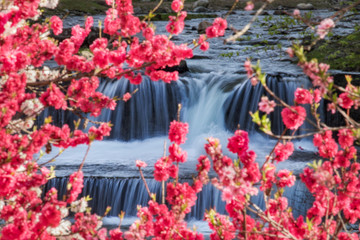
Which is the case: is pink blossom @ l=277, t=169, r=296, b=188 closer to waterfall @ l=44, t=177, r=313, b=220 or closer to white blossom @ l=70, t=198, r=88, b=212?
white blossom @ l=70, t=198, r=88, b=212

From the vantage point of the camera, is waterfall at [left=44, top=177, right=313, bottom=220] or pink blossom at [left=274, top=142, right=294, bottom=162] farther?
waterfall at [left=44, top=177, right=313, bottom=220]

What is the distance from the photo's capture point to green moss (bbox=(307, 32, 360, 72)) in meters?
10.4

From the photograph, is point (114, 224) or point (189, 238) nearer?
point (189, 238)

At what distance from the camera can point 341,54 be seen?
11203mm

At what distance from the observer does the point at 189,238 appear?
10.6ft

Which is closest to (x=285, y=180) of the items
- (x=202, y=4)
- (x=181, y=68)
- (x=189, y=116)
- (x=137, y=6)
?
(x=189, y=116)

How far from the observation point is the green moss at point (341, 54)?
10.4m

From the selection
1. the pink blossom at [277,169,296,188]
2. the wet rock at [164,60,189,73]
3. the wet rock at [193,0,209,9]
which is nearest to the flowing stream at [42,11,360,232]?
the wet rock at [164,60,189,73]

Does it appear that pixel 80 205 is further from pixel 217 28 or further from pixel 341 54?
pixel 341 54

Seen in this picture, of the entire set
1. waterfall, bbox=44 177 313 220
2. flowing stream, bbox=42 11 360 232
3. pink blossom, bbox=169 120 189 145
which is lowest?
waterfall, bbox=44 177 313 220

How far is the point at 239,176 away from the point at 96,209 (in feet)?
15.8

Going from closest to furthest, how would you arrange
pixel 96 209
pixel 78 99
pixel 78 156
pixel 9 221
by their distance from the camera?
pixel 9 221 < pixel 78 99 < pixel 96 209 < pixel 78 156

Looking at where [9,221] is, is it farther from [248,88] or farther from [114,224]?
[248,88]

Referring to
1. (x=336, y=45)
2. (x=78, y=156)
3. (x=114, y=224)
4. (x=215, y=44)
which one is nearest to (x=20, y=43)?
(x=114, y=224)
